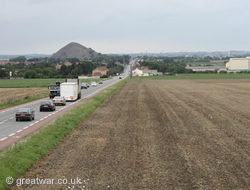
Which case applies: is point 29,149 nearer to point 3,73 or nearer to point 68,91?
point 68,91

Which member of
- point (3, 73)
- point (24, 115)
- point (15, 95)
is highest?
point (24, 115)

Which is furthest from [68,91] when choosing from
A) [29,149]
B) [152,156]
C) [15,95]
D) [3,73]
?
[3,73]

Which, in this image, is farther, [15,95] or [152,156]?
[15,95]

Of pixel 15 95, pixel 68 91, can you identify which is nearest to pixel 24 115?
pixel 68 91

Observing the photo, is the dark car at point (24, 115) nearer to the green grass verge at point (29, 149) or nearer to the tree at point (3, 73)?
the green grass verge at point (29, 149)

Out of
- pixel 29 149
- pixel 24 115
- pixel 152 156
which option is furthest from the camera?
pixel 24 115

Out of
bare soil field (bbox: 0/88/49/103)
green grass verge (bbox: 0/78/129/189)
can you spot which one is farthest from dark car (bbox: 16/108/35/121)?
bare soil field (bbox: 0/88/49/103)

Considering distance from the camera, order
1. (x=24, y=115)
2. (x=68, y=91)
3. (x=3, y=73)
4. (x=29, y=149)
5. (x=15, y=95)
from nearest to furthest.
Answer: (x=29, y=149) < (x=24, y=115) < (x=68, y=91) < (x=15, y=95) < (x=3, y=73)

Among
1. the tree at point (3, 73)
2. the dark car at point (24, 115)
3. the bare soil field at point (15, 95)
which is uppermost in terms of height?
the dark car at point (24, 115)

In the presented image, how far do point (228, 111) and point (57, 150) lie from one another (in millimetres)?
23780

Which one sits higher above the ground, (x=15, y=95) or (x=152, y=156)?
(x=152, y=156)

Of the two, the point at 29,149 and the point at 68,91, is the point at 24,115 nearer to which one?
the point at 29,149

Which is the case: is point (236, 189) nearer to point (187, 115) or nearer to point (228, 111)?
point (187, 115)

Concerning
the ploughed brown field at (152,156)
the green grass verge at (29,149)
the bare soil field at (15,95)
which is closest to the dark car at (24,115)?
the green grass verge at (29,149)
